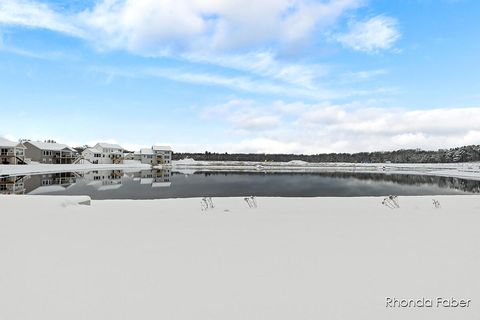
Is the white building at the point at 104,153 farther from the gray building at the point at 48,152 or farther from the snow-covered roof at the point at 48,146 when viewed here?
→ the snow-covered roof at the point at 48,146

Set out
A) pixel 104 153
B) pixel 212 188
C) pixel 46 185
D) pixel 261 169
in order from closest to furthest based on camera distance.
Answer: pixel 212 188 → pixel 46 185 → pixel 261 169 → pixel 104 153

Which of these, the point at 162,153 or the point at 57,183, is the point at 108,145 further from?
the point at 57,183

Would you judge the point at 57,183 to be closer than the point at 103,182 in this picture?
Yes

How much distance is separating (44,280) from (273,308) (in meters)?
4.09

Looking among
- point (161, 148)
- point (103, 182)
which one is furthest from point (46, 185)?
point (161, 148)

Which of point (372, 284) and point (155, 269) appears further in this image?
point (155, 269)

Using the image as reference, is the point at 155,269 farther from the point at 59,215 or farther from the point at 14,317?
the point at 59,215

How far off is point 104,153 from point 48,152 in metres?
15.6

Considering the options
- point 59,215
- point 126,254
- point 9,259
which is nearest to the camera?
point 9,259

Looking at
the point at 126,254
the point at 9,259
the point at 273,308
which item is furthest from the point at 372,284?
the point at 9,259

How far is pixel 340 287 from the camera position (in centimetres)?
458

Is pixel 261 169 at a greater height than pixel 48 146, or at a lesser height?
lesser

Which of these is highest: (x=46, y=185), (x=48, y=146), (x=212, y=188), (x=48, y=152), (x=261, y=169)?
(x=48, y=146)

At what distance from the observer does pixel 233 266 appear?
215 inches
